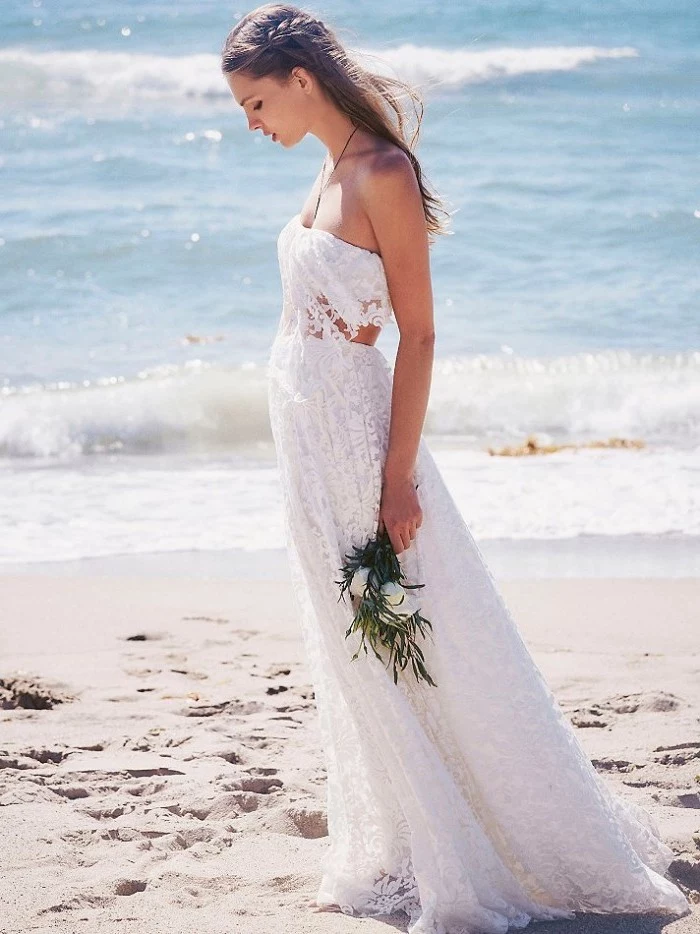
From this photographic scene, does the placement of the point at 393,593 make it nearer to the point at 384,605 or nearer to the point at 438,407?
the point at 384,605

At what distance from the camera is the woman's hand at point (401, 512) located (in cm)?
288

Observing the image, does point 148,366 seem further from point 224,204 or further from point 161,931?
point 161,931

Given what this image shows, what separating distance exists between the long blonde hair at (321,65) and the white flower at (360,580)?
34.3 inches

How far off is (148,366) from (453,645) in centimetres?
955

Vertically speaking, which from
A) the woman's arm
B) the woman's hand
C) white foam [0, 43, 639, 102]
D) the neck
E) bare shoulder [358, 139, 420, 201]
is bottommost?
the woman's hand

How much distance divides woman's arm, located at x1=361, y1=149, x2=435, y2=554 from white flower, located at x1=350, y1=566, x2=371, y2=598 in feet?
0.33

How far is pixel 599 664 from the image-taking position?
5066mm

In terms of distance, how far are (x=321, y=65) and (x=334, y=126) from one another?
0.47ft

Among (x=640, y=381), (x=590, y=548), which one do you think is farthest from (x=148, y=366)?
(x=590, y=548)

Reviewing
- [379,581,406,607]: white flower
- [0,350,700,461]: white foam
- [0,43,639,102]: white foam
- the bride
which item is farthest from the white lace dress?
[0,43,639,102]: white foam

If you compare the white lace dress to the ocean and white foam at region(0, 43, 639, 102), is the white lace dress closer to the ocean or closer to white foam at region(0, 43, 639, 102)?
the ocean

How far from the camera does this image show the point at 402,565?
2.93 meters

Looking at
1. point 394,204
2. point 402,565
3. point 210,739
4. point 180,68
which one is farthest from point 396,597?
point 180,68

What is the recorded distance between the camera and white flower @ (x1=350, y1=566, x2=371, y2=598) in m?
2.84
